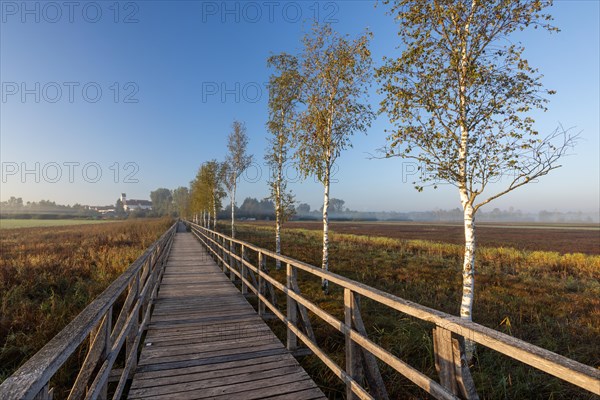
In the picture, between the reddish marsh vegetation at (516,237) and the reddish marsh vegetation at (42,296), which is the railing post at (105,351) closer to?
the reddish marsh vegetation at (42,296)

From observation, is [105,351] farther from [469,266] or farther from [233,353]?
[469,266]

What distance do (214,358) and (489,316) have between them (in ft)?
23.4

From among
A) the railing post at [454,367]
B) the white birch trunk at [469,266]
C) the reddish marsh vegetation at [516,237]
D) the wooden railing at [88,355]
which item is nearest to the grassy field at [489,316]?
the white birch trunk at [469,266]

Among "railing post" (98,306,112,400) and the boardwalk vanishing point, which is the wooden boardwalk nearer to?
the boardwalk vanishing point

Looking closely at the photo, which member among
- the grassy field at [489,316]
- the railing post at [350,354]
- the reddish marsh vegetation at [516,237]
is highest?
the railing post at [350,354]

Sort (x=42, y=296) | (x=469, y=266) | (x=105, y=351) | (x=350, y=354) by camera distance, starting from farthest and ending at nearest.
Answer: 1. (x=42, y=296)
2. (x=469, y=266)
3. (x=350, y=354)
4. (x=105, y=351)

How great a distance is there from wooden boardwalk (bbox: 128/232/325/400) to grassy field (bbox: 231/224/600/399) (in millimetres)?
687

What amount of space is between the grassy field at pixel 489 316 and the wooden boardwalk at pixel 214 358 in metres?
0.69

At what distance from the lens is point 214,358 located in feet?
13.6

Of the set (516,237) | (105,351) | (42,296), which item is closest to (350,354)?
(105,351)

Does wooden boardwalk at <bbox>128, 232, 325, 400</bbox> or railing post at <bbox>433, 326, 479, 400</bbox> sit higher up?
railing post at <bbox>433, 326, 479, 400</bbox>

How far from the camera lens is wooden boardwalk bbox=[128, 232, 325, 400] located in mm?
3387

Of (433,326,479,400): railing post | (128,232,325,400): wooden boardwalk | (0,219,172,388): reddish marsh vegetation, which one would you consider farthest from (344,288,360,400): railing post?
(0,219,172,388): reddish marsh vegetation

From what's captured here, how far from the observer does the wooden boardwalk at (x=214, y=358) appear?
339 centimetres
